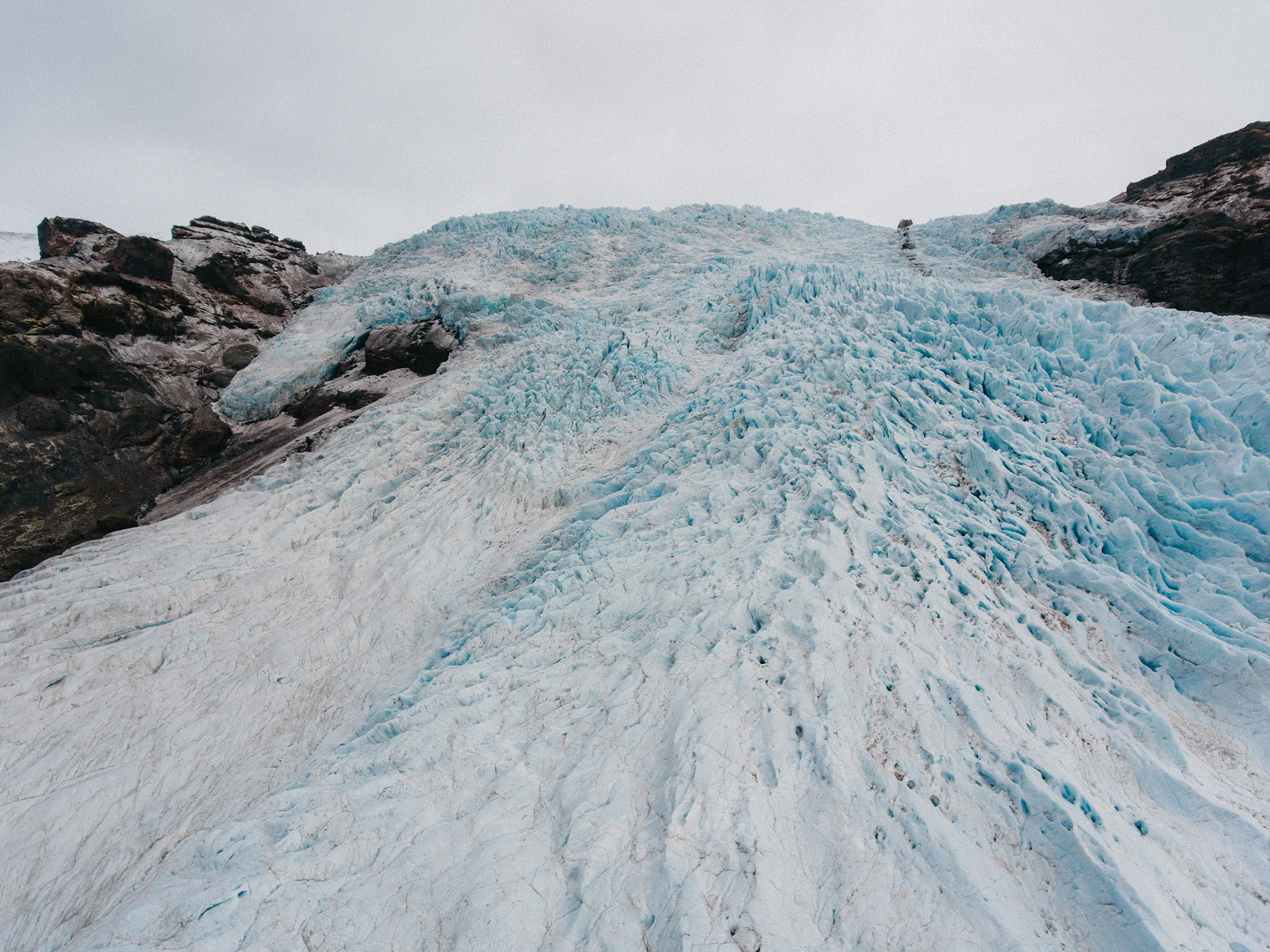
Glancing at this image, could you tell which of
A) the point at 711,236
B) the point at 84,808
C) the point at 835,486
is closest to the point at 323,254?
the point at 711,236

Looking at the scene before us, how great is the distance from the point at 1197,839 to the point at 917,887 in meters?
2.02

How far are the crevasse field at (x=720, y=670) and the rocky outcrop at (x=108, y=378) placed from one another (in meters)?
1.69

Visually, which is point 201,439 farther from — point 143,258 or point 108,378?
point 143,258

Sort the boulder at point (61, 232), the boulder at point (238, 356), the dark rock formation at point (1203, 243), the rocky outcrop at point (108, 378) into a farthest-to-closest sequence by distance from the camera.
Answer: the boulder at point (61, 232) < the boulder at point (238, 356) < the dark rock formation at point (1203, 243) < the rocky outcrop at point (108, 378)

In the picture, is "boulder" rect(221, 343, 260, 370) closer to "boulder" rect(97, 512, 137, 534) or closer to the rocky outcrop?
the rocky outcrop

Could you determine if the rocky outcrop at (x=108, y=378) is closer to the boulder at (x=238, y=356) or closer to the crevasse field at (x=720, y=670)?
the boulder at (x=238, y=356)

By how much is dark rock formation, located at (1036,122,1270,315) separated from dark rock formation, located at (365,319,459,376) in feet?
57.1

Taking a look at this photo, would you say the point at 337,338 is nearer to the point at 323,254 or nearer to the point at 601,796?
the point at 323,254

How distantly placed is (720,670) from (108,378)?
15.6m

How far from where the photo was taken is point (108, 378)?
11570 millimetres

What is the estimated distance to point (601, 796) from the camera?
12.5 feet

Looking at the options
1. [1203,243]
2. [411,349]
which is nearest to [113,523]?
[411,349]

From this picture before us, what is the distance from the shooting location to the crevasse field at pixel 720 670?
323cm

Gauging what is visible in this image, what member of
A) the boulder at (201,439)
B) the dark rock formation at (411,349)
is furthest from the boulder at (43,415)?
the dark rock formation at (411,349)
